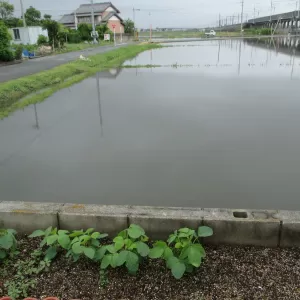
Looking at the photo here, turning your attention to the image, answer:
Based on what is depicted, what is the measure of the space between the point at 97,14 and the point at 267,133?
181 feet

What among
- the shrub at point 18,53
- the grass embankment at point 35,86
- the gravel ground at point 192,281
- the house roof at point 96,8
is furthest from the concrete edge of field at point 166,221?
the house roof at point 96,8

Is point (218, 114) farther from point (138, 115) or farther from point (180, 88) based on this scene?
point (180, 88)

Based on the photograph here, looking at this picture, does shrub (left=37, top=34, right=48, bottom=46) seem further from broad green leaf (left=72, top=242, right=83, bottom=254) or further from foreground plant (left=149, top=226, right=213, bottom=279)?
foreground plant (left=149, top=226, right=213, bottom=279)

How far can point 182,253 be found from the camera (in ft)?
7.07

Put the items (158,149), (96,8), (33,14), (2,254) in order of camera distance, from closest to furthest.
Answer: (2,254) → (158,149) → (33,14) → (96,8)

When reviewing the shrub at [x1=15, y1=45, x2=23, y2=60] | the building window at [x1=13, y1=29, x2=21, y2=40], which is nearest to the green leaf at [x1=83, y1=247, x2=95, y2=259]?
the shrub at [x1=15, y1=45, x2=23, y2=60]

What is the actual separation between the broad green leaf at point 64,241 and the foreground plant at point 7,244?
363 mm

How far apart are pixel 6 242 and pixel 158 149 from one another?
3242 millimetres

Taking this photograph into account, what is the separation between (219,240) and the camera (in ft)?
8.44

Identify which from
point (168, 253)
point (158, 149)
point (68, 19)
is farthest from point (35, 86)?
point (68, 19)

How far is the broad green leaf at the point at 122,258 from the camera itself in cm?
211

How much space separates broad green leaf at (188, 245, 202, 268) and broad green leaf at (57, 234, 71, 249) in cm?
82

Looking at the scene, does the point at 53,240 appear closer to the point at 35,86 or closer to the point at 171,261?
the point at 171,261

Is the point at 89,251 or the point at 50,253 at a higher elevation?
the point at 89,251
